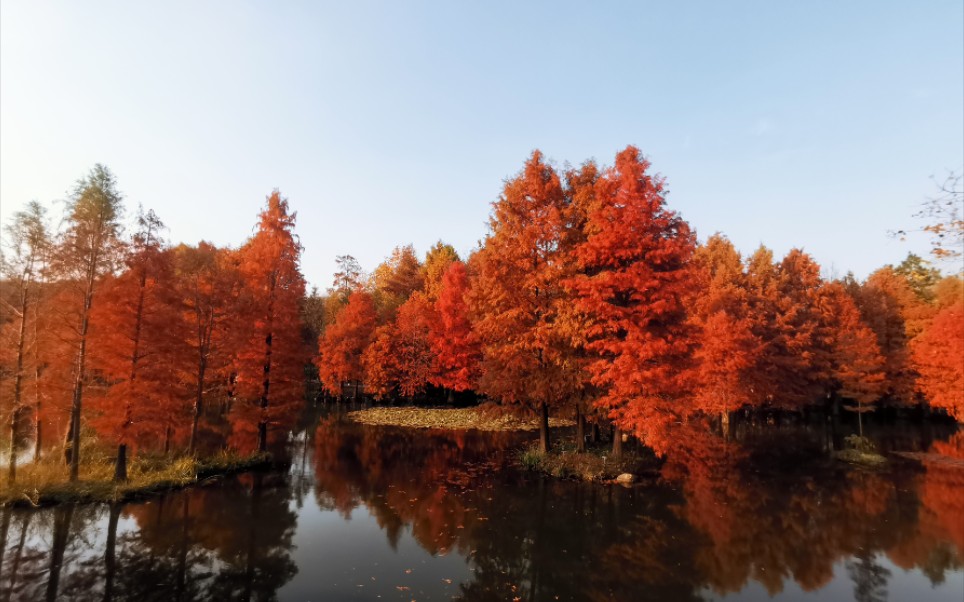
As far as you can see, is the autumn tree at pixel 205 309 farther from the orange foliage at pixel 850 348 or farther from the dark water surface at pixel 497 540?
the orange foliage at pixel 850 348

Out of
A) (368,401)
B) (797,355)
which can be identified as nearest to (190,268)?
(368,401)

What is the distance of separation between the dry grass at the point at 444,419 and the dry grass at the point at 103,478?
1944 centimetres

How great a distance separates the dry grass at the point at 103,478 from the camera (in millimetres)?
15773

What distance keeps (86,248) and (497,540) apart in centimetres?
1737

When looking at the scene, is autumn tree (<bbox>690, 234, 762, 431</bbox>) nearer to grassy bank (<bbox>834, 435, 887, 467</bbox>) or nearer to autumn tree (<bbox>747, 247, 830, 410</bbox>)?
autumn tree (<bbox>747, 247, 830, 410</bbox>)

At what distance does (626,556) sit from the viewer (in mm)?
12500

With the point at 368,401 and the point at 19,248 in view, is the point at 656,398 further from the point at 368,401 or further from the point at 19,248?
the point at 368,401

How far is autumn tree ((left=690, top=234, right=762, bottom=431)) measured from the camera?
31.2m

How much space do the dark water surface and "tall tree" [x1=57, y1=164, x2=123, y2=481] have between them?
456 cm

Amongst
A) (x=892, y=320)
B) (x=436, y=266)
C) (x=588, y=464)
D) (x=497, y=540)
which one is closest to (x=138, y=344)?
(x=497, y=540)

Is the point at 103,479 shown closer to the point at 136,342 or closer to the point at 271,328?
the point at 136,342

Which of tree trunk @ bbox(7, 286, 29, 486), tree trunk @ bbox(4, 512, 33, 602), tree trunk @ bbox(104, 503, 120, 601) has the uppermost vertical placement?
tree trunk @ bbox(7, 286, 29, 486)

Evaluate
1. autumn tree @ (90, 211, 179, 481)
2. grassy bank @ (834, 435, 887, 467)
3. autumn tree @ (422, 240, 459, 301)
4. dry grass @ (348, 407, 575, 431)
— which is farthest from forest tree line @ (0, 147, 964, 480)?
autumn tree @ (422, 240, 459, 301)

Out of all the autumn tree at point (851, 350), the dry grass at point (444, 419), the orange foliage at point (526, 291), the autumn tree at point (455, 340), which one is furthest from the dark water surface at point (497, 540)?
the autumn tree at point (455, 340)
